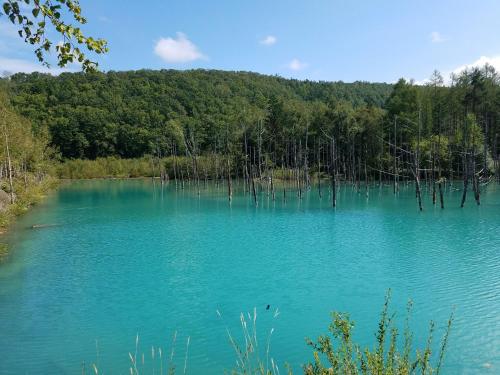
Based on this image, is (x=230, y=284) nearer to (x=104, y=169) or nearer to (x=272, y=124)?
(x=272, y=124)

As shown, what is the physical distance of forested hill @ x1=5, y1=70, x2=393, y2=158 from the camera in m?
93.0

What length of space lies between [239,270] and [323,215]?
1508 centimetres

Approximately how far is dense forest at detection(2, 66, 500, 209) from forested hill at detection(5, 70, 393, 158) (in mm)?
270

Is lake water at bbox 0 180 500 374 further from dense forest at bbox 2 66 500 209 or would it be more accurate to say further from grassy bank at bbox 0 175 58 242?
dense forest at bbox 2 66 500 209

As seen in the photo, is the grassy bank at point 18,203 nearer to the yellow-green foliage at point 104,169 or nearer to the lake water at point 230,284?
the lake water at point 230,284

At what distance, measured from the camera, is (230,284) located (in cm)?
1553

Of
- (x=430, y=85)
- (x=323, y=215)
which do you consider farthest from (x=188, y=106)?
(x=323, y=215)

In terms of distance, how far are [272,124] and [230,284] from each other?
53.9 m

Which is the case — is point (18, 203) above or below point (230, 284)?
above

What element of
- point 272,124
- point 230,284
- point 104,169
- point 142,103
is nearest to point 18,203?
point 230,284

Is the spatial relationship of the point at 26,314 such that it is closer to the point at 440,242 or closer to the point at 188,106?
the point at 440,242

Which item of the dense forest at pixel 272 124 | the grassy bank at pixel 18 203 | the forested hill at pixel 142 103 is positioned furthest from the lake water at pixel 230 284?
the forested hill at pixel 142 103

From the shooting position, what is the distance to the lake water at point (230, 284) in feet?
34.0

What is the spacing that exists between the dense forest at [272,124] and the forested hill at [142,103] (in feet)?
0.89
